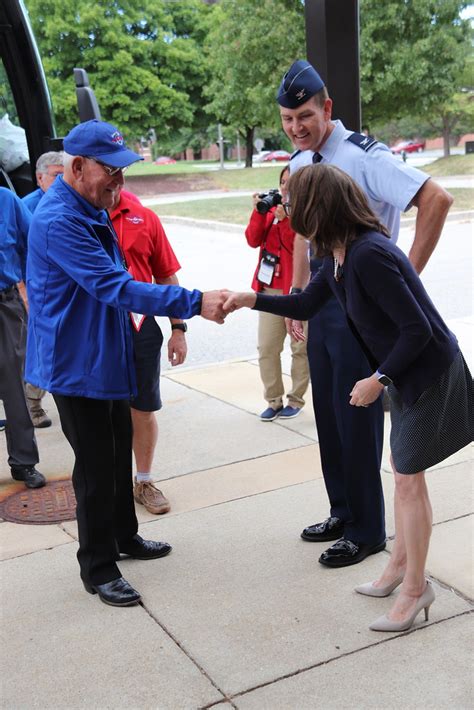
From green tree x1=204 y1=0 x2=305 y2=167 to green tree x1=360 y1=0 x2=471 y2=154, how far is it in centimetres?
268

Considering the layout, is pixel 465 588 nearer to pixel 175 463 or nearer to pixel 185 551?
pixel 185 551

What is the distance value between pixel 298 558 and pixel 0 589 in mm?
1323

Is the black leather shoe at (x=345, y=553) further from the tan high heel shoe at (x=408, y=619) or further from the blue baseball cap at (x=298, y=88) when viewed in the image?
the blue baseball cap at (x=298, y=88)

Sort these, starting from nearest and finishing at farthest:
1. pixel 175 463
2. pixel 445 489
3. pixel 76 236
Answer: pixel 76 236 → pixel 445 489 → pixel 175 463

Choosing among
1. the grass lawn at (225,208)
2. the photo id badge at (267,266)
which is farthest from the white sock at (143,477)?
the grass lawn at (225,208)

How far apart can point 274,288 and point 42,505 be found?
7.50 ft

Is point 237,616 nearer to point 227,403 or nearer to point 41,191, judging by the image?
point 227,403

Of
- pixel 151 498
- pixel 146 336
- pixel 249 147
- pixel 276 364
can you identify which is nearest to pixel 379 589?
pixel 151 498

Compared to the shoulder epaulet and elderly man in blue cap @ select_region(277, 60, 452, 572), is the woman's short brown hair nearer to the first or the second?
elderly man in blue cap @ select_region(277, 60, 452, 572)

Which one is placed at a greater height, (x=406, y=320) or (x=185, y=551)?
(x=406, y=320)

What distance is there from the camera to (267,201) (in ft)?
18.6

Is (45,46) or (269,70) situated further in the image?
(45,46)

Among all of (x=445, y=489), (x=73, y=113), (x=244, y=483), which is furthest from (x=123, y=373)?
(x=73, y=113)

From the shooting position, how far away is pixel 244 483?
4.89m
